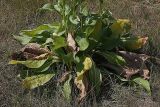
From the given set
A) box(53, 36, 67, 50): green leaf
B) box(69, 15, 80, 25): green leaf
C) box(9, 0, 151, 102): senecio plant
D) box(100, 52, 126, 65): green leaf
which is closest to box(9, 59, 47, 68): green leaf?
box(9, 0, 151, 102): senecio plant

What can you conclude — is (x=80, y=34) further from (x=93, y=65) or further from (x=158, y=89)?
(x=158, y=89)

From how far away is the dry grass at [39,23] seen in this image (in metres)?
4.22

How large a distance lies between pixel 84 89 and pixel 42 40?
852 millimetres

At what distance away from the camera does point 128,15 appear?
19.7ft

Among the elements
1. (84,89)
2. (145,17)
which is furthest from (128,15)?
(84,89)

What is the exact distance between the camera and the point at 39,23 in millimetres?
5641

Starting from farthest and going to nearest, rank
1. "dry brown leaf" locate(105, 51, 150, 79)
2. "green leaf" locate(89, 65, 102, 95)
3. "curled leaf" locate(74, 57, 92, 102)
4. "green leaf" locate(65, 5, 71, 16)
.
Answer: "dry brown leaf" locate(105, 51, 150, 79), "green leaf" locate(65, 5, 71, 16), "green leaf" locate(89, 65, 102, 95), "curled leaf" locate(74, 57, 92, 102)

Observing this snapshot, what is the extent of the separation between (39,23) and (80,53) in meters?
1.32

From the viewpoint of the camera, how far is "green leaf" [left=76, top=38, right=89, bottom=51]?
14.3 ft

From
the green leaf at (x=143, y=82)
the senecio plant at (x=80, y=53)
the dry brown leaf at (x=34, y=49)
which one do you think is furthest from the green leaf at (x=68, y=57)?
the green leaf at (x=143, y=82)

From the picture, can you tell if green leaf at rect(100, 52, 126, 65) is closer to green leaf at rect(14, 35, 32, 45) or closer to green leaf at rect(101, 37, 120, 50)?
green leaf at rect(101, 37, 120, 50)

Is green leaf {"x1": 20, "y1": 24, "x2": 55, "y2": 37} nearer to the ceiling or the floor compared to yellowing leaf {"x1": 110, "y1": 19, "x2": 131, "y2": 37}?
nearer to the floor

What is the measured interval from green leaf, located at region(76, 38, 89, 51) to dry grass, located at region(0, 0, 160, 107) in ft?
1.60

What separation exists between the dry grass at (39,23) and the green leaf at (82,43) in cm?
49
